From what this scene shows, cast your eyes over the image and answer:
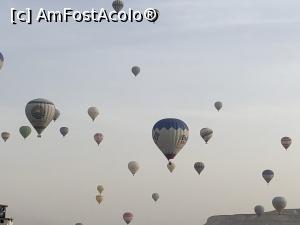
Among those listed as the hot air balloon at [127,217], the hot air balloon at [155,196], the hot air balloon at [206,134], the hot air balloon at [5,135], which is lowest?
the hot air balloon at [127,217]

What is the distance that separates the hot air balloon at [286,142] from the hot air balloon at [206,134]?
577 inches

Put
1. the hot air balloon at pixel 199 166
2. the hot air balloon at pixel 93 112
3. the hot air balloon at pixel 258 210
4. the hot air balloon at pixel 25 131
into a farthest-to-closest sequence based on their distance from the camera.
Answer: the hot air balloon at pixel 258 210 → the hot air balloon at pixel 199 166 → the hot air balloon at pixel 93 112 → the hot air balloon at pixel 25 131

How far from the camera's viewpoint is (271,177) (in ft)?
417

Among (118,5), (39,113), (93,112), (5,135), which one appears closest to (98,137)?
(93,112)

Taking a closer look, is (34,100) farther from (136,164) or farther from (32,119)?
(136,164)

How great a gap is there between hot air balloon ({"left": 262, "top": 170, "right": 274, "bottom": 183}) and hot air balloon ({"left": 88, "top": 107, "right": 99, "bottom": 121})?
33.4m

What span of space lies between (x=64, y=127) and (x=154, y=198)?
84.9ft

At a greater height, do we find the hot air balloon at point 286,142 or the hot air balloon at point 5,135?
the hot air balloon at point 5,135

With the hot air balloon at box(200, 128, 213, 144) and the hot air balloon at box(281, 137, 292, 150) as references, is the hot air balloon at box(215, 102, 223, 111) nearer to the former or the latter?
the hot air balloon at box(200, 128, 213, 144)

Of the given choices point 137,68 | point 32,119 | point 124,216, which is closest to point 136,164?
point 124,216

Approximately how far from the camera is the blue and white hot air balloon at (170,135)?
86.2 m

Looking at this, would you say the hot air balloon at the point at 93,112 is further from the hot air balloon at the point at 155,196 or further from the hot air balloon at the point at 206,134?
the hot air balloon at the point at 155,196

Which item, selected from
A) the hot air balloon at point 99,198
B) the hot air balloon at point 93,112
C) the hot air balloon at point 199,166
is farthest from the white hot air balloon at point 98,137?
the hot air balloon at point 99,198

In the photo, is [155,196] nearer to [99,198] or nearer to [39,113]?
[99,198]
